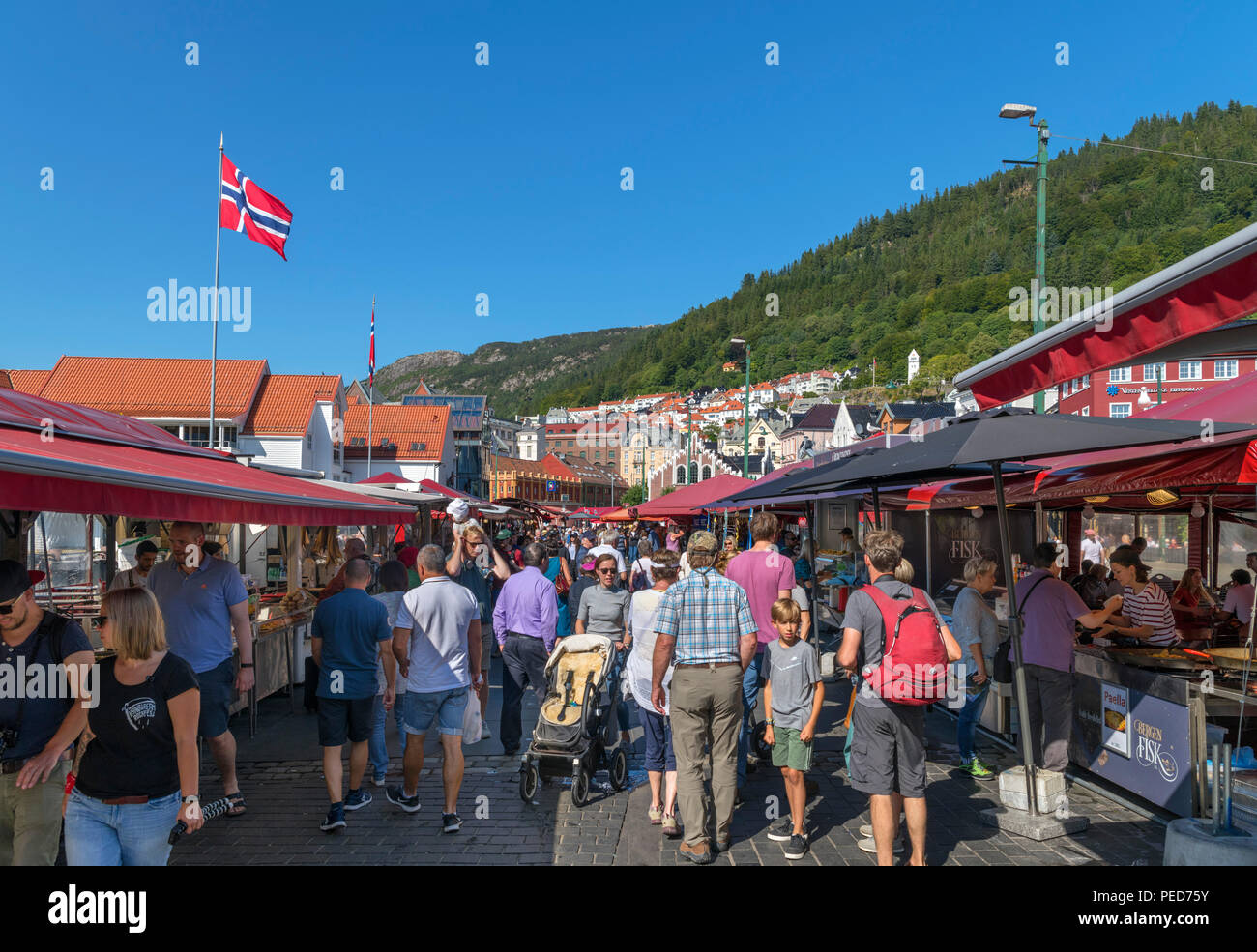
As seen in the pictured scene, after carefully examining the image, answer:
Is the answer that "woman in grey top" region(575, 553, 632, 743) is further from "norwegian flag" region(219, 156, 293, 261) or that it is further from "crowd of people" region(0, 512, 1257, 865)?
"norwegian flag" region(219, 156, 293, 261)

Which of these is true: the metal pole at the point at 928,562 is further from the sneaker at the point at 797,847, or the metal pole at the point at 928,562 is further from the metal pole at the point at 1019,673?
the sneaker at the point at 797,847

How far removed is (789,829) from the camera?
5.47 metres

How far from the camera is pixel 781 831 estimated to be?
17.7 feet

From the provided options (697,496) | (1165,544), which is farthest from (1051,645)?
(1165,544)

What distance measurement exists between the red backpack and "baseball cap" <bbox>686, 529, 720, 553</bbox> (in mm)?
1195

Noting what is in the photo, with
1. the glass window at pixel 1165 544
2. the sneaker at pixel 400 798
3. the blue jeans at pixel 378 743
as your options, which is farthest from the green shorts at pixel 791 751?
the glass window at pixel 1165 544

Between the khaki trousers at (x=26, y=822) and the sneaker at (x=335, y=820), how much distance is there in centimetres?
196

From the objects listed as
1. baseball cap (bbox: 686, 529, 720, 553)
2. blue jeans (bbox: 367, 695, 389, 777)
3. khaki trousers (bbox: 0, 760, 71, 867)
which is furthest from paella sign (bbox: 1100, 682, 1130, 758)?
khaki trousers (bbox: 0, 760, 71, 867)

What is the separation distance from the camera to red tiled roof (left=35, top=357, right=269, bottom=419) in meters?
39.7

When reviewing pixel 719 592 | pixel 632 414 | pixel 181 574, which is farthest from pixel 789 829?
pixel 632 414

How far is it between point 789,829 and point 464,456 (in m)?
71.1

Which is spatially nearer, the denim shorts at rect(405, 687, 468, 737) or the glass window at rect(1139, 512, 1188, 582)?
the denim shorts at rect(405, 687, 468, 737)

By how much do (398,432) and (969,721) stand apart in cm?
5269
